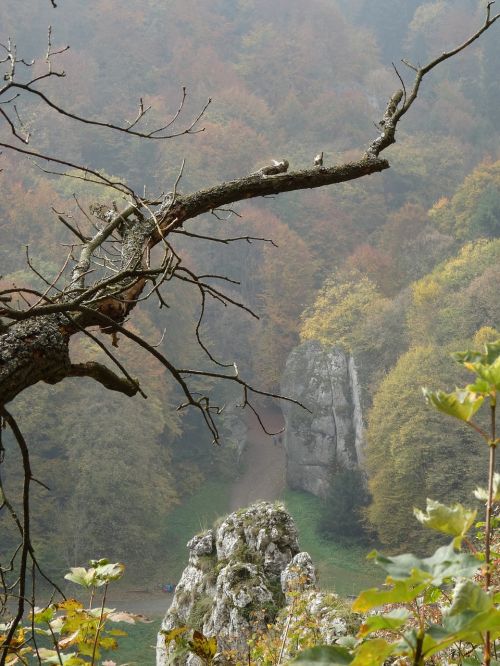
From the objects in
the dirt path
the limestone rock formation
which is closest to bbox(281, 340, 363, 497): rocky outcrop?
the dirt path

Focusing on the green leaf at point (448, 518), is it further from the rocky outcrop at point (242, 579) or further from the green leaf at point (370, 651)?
the rocky outcrop at point (242, 579)

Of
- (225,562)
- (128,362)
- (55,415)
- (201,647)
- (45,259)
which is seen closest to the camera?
(201,647)

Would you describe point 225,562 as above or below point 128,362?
below

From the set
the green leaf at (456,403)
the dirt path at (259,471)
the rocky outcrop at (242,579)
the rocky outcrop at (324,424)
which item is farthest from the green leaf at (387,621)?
the dirt path at (259,471)

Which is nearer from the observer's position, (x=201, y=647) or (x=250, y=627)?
(x=201, y=647)

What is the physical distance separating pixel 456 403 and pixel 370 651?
0.23m

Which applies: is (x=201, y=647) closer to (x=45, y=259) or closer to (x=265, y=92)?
(x=45, y=259)

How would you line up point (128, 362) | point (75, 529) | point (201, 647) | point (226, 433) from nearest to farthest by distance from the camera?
point (201, 647)
point (75, 529)
point (128, 362)
point (226, 433)

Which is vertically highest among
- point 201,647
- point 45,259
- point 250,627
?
point 45,259

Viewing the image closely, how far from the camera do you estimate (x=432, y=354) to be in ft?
63.3

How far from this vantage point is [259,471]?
25.3m

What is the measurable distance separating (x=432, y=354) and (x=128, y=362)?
30.5ft

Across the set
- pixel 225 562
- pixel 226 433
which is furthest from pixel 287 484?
pixel 225 562

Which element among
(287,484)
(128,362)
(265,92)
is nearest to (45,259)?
(128,362)
